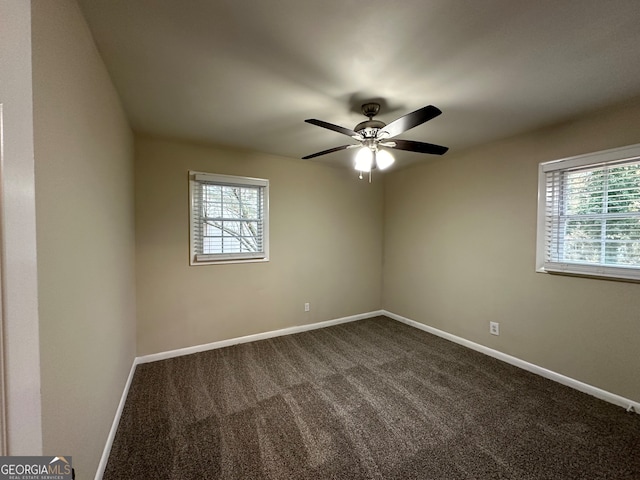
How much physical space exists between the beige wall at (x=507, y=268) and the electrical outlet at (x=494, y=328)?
0.17 feet

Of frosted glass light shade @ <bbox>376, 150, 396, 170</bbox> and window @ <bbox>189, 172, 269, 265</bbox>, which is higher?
frosted glass light shade @ <bbox>376, 150, 396, 170</bbox>

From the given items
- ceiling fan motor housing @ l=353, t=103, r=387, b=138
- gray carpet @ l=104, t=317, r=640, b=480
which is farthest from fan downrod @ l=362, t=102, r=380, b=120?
gray carpet @ l=104, t=317, r=640, b=480

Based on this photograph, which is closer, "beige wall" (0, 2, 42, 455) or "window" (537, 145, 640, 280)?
"beige wall" (0, 2, 42, 455)

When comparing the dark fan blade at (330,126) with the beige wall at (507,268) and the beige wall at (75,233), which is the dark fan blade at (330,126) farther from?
the beige wall at (507,268)

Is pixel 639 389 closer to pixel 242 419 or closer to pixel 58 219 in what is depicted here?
pixel 242 419

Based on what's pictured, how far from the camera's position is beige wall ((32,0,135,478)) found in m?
0.94

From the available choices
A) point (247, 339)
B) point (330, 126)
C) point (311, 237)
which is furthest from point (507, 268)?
point (247, 339)

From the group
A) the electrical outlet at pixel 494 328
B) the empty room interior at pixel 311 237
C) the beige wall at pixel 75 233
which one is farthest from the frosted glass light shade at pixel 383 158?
the electrical outlet at pixel 494 328

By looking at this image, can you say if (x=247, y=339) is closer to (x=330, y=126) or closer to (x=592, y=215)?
(x=330, y=126)

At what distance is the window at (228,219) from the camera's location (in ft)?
10.2

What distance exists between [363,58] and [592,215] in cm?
243

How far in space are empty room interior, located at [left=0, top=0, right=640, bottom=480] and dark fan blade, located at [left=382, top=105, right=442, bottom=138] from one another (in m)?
0.02

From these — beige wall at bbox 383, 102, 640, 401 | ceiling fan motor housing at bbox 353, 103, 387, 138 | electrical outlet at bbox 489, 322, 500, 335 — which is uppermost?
ceiling fan motor housing at bbox 353, 103, 387, 138

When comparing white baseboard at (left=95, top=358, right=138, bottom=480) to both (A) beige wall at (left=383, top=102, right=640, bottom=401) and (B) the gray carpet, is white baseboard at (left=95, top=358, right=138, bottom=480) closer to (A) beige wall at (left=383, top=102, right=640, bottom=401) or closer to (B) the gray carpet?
(B) the gray carpet
